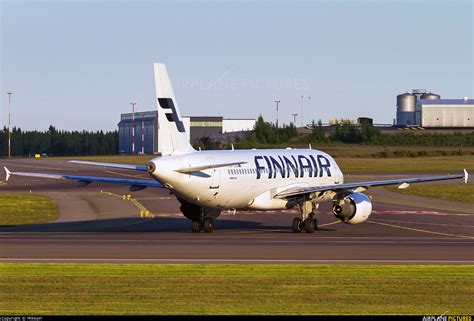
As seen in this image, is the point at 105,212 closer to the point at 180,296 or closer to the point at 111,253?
the point at 111,253

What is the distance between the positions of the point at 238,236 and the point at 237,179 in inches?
114

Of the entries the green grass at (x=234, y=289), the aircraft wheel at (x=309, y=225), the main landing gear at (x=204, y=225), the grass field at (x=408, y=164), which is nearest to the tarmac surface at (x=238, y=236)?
the aircraft wheel at (x=309, y=225)

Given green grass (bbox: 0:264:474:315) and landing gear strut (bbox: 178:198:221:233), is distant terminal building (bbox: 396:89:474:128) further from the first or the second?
green grass (bbox: 0:264:474:315)

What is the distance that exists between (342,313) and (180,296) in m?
4.43

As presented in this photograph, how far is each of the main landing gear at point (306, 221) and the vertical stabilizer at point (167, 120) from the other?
7.26 metres

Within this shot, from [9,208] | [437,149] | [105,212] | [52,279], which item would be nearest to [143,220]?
[105,212]

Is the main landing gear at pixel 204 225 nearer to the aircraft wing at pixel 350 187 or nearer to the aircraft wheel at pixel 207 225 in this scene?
the aircraft wheel at pixel 207 225

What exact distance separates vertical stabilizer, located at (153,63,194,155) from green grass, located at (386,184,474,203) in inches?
1348

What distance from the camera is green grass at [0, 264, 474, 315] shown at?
22.7 meters

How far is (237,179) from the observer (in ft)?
155

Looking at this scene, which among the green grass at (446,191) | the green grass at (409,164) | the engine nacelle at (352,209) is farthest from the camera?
the green grass at (409,164)

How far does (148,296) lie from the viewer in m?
24.4

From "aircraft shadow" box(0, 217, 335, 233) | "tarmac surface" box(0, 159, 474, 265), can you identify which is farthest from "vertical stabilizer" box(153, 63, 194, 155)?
"aircraft shadow" box(0, 217, 335, 233)

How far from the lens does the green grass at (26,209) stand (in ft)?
193
